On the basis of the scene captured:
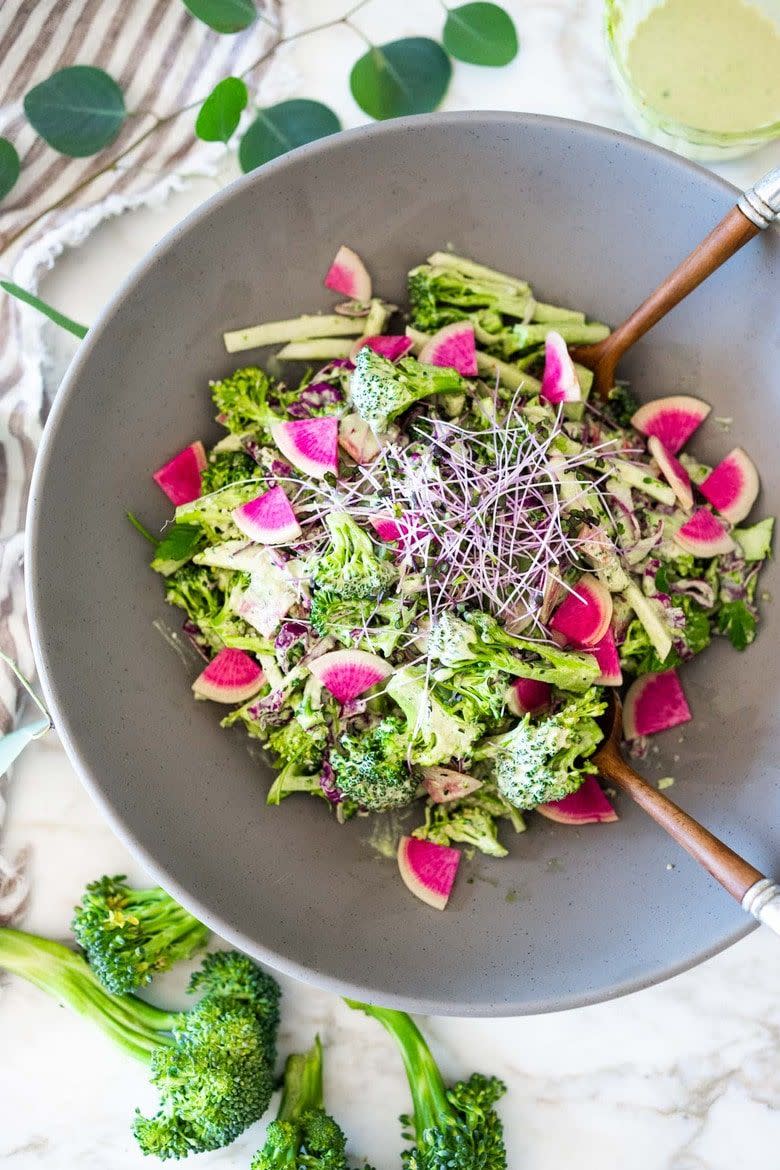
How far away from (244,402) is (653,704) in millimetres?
1193

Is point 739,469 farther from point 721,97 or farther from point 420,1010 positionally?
point 420,1010

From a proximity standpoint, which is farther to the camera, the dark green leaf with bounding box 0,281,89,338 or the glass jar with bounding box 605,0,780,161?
the glass jar with bounding box 605,0,780,161

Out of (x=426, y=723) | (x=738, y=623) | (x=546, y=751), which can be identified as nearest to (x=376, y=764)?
(x=426, y=723)

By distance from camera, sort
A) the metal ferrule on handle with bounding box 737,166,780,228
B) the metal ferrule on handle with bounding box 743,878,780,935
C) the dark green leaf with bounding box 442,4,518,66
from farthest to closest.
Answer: the dark green leaf with bounding box 442,4,518,66
the metal ferrule on handle with bounding box 737,166,780,228
the metal ferrule on handle with bounding box 743,878,780,935

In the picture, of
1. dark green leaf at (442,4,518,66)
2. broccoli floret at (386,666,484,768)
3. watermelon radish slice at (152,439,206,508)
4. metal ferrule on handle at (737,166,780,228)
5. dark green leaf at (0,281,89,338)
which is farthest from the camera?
dark green leaf at (442,4,518,66)

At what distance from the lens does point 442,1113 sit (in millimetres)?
2572

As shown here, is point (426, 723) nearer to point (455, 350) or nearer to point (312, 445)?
point (312, 445)

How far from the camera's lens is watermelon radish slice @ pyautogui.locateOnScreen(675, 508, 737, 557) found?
2391 mm

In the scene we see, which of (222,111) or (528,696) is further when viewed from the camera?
(222,111)

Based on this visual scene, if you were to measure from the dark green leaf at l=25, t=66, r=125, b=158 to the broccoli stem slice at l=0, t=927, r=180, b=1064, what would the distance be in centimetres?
204

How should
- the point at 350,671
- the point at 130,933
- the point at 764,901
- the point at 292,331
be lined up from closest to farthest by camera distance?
the point at 764,901
the point at 350,671
the point at 292,331
the point at 130,933

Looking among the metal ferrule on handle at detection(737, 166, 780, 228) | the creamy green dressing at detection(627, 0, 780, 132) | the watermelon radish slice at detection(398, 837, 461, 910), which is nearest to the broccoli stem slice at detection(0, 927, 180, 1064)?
the watermelon radish slice at detection(398, 837, 461, 910)

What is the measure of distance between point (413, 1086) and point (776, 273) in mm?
2129

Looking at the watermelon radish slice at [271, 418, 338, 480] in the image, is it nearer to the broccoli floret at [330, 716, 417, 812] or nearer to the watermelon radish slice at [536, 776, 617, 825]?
the broccoli floret at [330, 716, 417, 812]
